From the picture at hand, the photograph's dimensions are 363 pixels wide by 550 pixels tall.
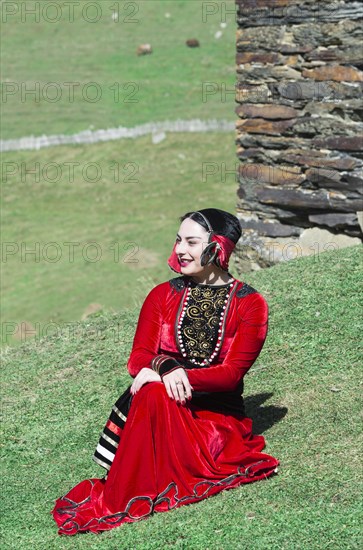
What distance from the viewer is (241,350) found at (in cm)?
541

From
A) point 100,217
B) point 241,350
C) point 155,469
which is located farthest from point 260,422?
point 100,217

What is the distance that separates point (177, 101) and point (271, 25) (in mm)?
12140

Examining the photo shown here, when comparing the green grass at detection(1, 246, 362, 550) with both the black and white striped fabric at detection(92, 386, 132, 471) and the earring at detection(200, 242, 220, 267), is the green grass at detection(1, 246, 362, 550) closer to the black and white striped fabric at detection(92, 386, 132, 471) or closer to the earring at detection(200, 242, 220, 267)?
the black and white striped fabric at detection(92, 386, 132, 471)

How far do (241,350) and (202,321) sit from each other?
28cm

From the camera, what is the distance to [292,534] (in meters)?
4.80

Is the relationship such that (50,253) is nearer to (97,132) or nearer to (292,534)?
(97,132)

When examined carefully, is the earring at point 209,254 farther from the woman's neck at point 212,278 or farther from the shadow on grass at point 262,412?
the shadow on grass at point 262,412

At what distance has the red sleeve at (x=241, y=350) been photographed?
533cm

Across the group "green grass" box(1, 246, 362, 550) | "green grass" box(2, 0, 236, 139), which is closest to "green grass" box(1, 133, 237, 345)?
"green grass" box(2, 0, 236, 139)

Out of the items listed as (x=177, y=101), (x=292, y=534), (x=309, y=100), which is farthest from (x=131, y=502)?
(x=177, y=101)

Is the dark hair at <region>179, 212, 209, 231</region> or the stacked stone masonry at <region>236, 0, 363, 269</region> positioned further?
the stacked stone masonry at <region>236, 0, 363, 269</region>

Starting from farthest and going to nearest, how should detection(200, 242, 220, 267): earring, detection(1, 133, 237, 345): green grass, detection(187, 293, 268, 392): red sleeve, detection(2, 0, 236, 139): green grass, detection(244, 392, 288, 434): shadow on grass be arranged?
detection(2, 0, 236, 139): green grass < detection(1, 133, 237, 345): green grass < detection(244, 392, 288, 434): shadow on grass < detection(200, 242, 220, 267): earring < detection(187, 293, 268, 392): red sleeve

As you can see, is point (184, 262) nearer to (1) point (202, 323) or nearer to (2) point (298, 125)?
(1) point (202, 323)

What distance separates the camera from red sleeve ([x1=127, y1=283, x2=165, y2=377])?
5.46 metres
